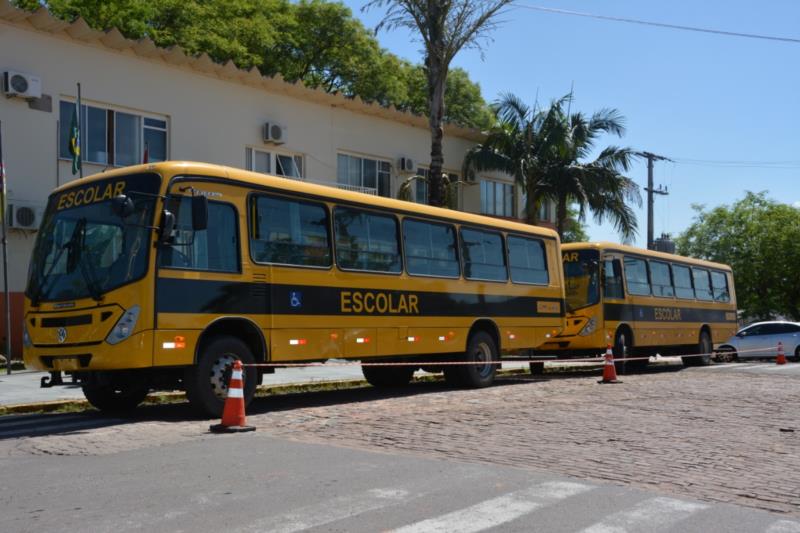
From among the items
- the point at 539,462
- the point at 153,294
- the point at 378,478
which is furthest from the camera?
the point at 153,294

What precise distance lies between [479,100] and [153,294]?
39673 mm

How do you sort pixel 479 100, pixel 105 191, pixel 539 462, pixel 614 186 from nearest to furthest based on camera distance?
pixel 539 462 < pixel 105 191 < pixel 614 186 < pixel 479 100

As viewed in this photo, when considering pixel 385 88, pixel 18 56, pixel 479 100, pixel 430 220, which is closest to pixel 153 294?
pixel 430 220

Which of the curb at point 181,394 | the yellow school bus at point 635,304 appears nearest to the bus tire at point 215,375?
the curb at point 181,394

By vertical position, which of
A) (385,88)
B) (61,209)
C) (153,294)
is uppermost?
(385,88)

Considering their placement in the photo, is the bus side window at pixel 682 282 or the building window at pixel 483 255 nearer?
the building window at pixel 483 255

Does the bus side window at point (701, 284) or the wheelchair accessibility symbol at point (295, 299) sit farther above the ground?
the bus side window at point (701, 284)

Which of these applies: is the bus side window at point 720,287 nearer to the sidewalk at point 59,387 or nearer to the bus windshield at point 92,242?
the sidewalk at point 59,387

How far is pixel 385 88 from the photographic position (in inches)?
1682

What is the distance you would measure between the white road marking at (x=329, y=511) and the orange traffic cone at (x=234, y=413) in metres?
3.62

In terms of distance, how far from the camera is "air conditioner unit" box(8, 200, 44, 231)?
20938 millimetres

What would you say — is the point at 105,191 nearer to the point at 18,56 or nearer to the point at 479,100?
the point at 18,56

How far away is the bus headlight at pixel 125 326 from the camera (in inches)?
410

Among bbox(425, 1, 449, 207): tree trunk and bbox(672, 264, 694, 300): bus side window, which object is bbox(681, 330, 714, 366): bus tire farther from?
bbox(425, 1, 449, 207): tree trunk
